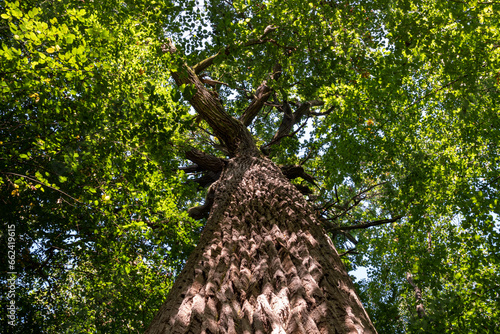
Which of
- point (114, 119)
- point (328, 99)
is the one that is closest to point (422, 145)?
point (328, 99)

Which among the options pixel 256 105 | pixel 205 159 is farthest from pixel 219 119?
pixel 256 105

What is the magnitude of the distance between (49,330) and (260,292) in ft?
21.9

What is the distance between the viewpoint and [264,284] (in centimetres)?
190

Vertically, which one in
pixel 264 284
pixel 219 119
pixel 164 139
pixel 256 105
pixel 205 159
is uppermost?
pixel 256 105

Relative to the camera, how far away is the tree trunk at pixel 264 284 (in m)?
1.53

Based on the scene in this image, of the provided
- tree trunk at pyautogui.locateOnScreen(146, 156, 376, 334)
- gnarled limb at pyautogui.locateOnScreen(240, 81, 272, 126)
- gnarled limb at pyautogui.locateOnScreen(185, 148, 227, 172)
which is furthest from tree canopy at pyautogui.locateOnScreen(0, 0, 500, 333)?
tree trunk at pyautogui.locateOnScreen(146, 156, 376, 334)

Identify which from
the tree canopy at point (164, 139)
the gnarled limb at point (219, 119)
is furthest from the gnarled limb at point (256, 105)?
the gnarled limb at point (219, 119)

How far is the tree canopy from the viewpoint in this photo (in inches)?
163

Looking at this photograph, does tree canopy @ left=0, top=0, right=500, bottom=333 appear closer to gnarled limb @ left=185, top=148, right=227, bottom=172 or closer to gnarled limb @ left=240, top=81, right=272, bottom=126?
gnarled limb @ left=240, top=81, right=272, bottom=126

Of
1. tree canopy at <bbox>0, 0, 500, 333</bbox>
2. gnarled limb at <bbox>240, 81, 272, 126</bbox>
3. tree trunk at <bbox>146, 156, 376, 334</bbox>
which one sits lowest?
tree trunk at <bbox>146, 156, 376, 334</bbox>

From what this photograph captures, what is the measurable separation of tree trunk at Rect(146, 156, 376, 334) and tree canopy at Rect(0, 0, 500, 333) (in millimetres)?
1776

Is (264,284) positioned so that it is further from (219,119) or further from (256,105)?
(256,105)

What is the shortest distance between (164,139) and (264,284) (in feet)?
10.7

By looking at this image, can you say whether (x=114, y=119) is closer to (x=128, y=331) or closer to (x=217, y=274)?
(x=217, y=274)
